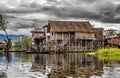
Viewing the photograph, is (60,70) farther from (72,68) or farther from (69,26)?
(69,26)

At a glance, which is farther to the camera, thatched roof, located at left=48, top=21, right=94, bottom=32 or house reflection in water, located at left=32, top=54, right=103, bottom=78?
thatched roof, located at left=48, top=21, right=94, bottom=32

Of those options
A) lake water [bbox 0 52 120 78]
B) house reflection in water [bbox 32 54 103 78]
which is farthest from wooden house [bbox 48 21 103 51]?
lake water [bbox 0 52 120 78]

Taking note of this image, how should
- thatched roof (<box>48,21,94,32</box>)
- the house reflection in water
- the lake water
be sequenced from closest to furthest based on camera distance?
1. the lake water
2. the house reflection in water
3. thatched roof (<box>48,21,94,32</box>)

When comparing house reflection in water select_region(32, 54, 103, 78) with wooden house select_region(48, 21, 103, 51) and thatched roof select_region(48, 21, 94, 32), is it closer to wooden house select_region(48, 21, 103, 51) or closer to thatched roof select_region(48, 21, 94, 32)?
wooden house select_region(48, 21, 103, 51)

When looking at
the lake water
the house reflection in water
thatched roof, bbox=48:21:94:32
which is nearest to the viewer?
the lake water

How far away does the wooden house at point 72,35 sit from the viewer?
85.1 metres

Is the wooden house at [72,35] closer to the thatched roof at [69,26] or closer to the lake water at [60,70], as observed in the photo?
the thatched roof at [69,26]

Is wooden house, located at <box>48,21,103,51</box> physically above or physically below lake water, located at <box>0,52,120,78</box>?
above

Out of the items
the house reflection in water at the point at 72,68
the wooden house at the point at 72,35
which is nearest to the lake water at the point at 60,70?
the house reflection in water at the point at 72,68

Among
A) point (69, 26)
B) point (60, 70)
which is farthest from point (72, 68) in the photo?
point (69, 26)

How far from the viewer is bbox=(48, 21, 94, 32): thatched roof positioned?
85.1 metres

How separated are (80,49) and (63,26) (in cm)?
875

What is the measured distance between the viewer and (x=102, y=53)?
50500 millimetres

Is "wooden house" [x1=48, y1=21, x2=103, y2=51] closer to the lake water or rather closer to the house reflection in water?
the house reflection in water
